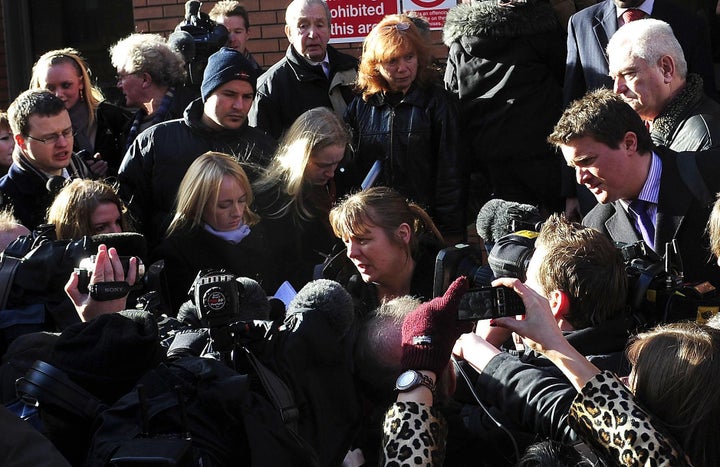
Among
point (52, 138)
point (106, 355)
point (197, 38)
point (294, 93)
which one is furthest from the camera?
point (197, 38)

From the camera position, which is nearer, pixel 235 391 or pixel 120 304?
pixel 235 391

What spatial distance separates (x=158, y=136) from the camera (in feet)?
15.4

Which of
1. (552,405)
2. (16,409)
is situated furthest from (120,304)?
(552,405)

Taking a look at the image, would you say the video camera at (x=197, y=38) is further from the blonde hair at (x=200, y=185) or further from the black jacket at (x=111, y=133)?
the blonde hair at (x=200, y=185)

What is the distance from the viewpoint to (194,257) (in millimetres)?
4238

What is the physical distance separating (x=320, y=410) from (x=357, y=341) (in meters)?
0.33

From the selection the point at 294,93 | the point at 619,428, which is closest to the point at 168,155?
the point at 294,93

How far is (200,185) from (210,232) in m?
0.20

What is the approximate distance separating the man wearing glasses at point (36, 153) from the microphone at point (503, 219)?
1959 millimetres

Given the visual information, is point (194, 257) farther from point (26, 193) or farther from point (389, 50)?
point (389, 50)

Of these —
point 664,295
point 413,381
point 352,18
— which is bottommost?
point 413,381

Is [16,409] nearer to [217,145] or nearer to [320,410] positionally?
[320,410]

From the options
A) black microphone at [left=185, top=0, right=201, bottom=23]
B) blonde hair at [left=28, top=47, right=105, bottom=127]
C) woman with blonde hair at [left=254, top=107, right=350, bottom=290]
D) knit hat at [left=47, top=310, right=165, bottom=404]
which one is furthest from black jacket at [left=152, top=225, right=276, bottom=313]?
black microphone at [left=185, top=0, right=201, bottom=23]

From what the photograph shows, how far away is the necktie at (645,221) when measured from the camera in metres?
3.55
